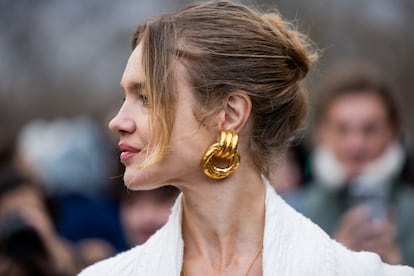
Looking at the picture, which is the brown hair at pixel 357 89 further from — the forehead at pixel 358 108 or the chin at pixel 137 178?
the chin at pixel 137 178

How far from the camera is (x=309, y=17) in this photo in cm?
1209

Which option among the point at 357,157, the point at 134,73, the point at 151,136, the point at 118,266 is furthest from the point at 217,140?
the point at 357,157

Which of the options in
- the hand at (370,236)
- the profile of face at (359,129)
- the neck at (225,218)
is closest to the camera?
the neck at (225,218)

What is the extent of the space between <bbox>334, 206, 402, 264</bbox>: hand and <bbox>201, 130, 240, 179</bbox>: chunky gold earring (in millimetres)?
1391

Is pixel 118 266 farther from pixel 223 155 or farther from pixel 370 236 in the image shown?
pixel 370 236

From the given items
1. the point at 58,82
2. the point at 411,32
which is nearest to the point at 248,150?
the point at 411,32

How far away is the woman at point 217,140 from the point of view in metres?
4.18

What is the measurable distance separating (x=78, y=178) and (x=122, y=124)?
438 centimetres

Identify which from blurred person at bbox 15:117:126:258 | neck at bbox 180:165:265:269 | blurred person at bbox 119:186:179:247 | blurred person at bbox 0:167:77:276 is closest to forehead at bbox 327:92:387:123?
blurred person at bbox 119:186:179:247

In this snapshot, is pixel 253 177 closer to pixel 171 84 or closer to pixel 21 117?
pixel 171 84

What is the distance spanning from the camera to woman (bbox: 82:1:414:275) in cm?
418

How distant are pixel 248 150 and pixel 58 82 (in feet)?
37.3

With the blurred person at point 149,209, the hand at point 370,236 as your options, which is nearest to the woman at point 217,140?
the hand at point 370,236

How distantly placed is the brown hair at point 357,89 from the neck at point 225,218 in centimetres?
211
